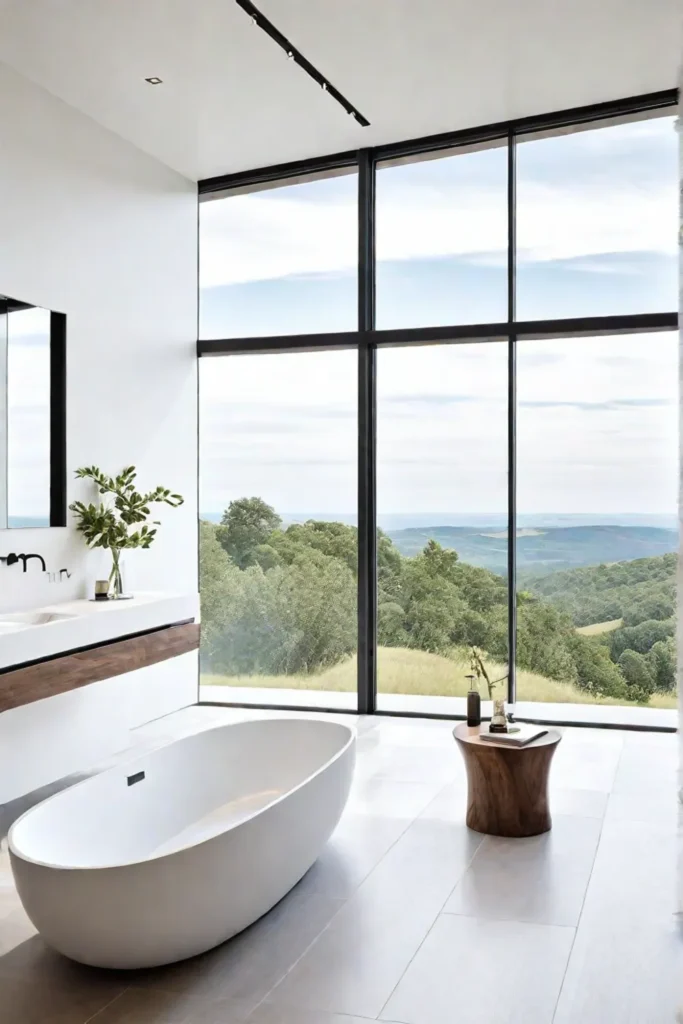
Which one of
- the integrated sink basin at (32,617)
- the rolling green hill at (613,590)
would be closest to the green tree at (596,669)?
the rolling green hill at (613,590)

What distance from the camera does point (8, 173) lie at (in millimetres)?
4402

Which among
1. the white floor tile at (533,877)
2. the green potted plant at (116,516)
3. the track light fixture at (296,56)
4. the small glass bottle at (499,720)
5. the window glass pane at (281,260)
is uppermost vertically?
the track light fixture at (296,56)

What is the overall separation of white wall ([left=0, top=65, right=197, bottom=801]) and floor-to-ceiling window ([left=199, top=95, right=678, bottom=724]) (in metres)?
0.30

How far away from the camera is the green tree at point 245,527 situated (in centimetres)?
603

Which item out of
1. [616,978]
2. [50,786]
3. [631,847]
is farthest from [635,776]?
[50,786]

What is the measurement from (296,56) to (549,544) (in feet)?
9.54

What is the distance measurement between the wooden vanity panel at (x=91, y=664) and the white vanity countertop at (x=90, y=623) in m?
0.04

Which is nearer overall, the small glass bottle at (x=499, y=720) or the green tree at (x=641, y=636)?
the small glass bottle at (x=499, y=720)

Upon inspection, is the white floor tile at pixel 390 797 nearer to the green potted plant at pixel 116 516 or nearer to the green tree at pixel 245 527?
the green potted plant at pixel 116 516

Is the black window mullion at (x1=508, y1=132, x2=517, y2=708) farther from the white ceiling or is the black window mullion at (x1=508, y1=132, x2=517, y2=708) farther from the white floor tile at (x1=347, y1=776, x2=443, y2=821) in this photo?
the white floor tile at (x1=347, y1=776, x2=443, y2=821)

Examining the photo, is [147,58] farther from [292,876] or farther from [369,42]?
[292,876]

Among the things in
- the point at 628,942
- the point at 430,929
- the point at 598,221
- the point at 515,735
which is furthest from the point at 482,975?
the point at 598,221

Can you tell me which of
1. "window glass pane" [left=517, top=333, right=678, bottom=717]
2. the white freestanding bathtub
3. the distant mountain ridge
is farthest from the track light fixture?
A: the white freestanding bathtub

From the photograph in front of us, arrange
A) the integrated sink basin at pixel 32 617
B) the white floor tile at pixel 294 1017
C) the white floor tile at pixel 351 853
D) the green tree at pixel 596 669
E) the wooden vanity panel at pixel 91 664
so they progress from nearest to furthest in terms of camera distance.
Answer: the white floor tile at pixel 294 1017
the white floor tile at pixel 351 853
the wooden vanity panel at pixel 91 664
the integrated sink basin at pixel 32 617
the green tree at pixel 596 669
